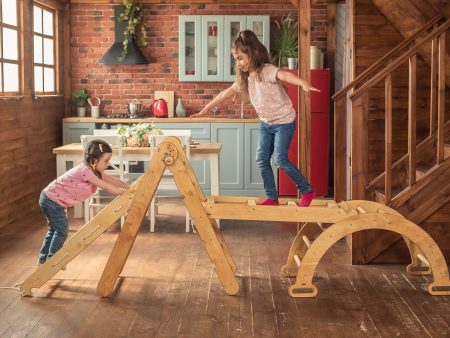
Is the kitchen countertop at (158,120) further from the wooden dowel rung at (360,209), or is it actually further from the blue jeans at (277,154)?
the wooden dowel rung at (360,209)

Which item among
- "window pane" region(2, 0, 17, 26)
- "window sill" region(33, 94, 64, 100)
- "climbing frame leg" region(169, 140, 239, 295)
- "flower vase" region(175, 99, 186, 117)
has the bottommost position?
"climbing frame leg" region(169, 140, 239, 295)

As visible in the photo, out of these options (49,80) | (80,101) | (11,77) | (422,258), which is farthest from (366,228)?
(80,101)

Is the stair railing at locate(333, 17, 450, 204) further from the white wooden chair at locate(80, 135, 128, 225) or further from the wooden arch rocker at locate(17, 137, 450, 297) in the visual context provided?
the white wooden chair at locate(80, 135, 128, 225)

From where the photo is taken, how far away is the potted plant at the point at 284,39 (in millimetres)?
9305

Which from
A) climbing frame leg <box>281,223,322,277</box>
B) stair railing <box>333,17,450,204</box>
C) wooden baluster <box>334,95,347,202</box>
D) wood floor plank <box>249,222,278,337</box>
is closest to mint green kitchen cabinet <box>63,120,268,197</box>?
wood floor plank <box>249,222,278,337</box>

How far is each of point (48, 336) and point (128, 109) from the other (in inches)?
240

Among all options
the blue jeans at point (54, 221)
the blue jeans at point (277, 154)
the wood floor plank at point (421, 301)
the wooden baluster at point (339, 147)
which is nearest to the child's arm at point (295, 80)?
the blue jeans at point (277, 154)

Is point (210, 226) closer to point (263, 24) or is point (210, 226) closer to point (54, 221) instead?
point (54, 221)

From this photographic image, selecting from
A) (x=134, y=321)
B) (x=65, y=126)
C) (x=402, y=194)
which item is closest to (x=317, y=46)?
(x=65, y=126)

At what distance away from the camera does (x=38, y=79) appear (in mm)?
8688

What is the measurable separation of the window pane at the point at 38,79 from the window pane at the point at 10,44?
0.93 meters

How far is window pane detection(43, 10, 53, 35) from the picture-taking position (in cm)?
897

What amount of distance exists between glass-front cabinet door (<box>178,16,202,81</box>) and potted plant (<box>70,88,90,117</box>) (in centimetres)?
126

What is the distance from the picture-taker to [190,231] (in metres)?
7.00
